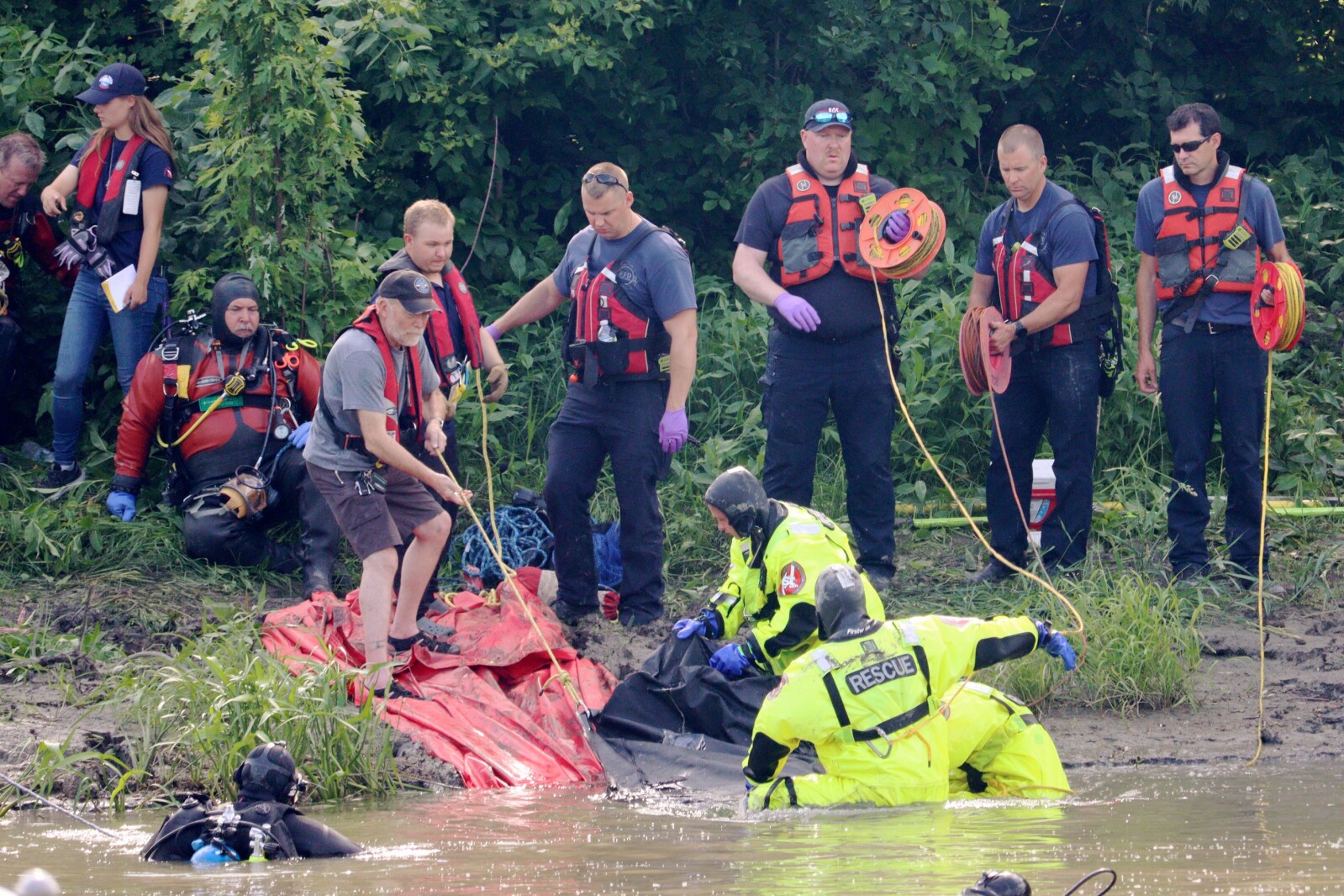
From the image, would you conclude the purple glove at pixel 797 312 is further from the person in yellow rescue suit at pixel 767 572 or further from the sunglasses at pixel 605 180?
the person in yellow rescue suit at pixel 767 572

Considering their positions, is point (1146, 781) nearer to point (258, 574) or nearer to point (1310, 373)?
point (258, 574)

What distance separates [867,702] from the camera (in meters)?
5.27

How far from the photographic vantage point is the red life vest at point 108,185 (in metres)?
8.53

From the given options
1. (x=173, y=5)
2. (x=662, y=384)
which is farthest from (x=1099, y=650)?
(x=173, y=5)

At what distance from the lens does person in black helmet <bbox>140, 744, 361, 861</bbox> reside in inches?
193

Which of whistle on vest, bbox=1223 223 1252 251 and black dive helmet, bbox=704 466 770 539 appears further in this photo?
whistle on vest, bbox=1223 223 1252 251

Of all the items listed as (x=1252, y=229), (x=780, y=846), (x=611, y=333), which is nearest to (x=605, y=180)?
(x=611, y=333)

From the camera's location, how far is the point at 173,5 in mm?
9234

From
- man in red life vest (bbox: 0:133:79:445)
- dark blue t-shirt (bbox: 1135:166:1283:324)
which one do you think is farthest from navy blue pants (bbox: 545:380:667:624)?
man in red life vest (bbox: 0:133:79:445)

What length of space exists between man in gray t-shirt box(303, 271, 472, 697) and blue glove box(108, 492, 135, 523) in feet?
6.96

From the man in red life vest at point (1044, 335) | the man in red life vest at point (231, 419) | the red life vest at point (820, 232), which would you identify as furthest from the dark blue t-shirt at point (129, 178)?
the man in red life vest at point (1044, 335)

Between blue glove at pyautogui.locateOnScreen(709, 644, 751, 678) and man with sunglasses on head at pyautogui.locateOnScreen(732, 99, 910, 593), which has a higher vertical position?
man with sunglasses on head at pyautogui.locateOnScreen(732, 99, 910, 593)

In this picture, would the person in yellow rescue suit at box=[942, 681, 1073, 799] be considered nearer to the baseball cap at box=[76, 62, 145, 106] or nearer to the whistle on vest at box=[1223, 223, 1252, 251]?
the whistle on vest at box=[1223, 223, 1252, 251]

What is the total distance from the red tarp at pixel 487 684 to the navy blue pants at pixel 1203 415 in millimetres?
2969
